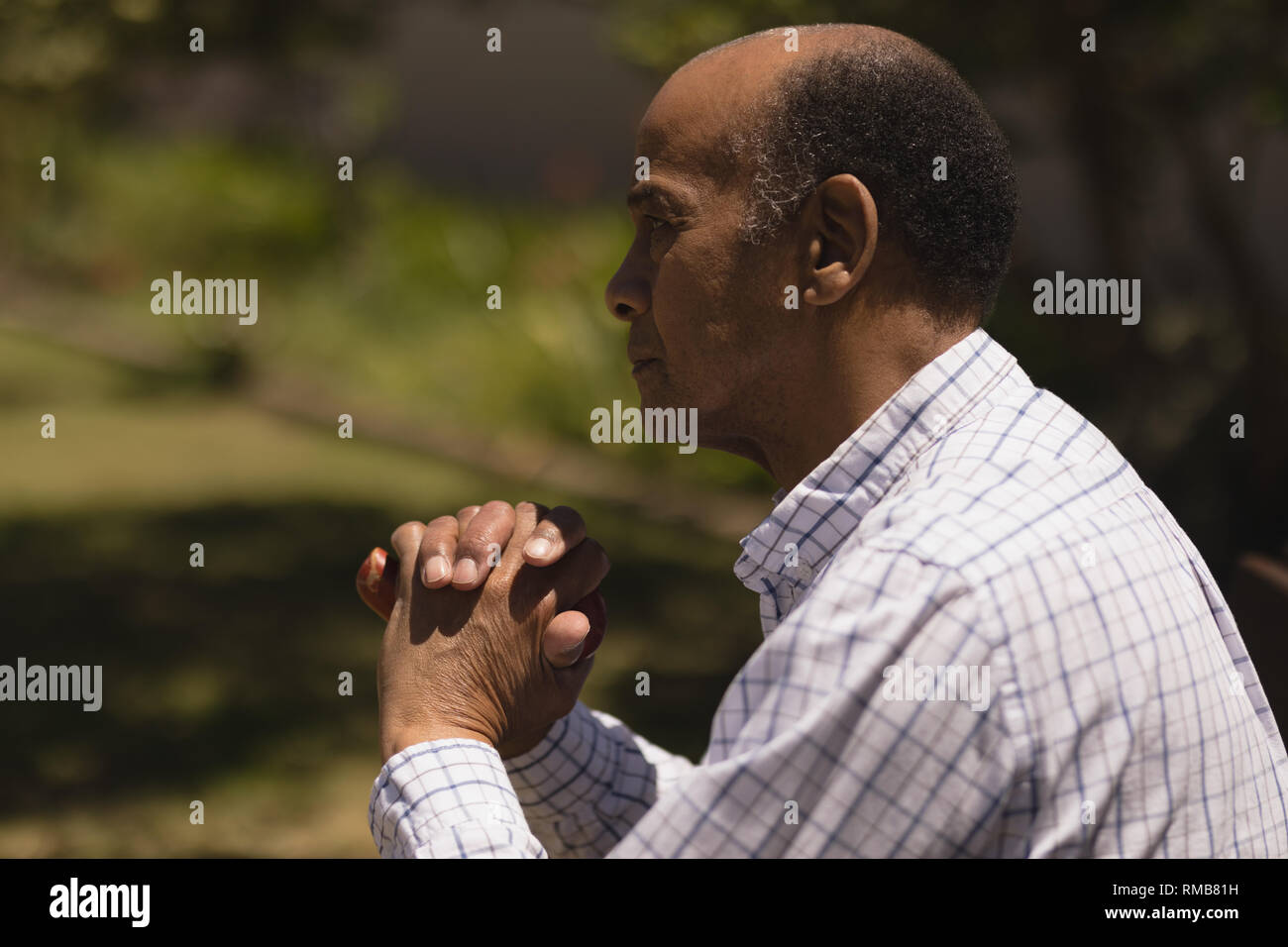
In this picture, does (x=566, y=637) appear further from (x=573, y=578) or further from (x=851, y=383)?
(x=851, y=383)

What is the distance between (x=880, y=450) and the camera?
187cm

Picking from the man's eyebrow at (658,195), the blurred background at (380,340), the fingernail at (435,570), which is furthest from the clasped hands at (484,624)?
the blurred background at (380,340)

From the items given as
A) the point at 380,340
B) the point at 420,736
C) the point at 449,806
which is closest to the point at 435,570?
the point at 420,736

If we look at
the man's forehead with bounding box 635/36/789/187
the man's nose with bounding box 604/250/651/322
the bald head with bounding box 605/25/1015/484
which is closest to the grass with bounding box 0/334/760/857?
the man's nose with bounding box 604/250/651/322

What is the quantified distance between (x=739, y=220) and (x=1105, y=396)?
19.0 ft

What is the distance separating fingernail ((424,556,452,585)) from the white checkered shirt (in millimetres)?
253

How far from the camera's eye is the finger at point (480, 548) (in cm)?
196

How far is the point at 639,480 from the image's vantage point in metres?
9.30

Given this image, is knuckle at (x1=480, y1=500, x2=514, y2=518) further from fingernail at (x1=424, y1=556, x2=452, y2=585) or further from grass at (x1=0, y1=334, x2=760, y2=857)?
grass at (x1=0, y1=334, x2=760, y2=857)

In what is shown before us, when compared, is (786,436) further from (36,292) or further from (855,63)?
(36,292)

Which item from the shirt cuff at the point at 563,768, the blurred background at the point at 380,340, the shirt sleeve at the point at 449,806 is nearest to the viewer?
the shirt sleeve at the point at 449,806

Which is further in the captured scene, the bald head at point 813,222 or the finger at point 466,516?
the finger at point 466,516

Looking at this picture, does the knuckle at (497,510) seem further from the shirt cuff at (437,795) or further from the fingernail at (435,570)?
the shirt cuff at (437,795)

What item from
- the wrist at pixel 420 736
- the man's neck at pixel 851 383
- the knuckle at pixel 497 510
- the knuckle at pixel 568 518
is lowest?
the wrist at pixel 420 736
